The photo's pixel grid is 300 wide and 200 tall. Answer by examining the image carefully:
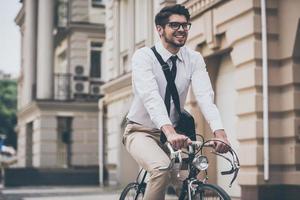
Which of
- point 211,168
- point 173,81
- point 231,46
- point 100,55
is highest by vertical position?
point 100,55

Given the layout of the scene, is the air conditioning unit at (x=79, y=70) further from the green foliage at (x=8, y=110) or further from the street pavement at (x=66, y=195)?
the green foliage at (x=8, y=110)

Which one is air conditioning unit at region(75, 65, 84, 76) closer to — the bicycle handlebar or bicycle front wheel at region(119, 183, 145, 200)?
bicycle front wheel at region(119, 183, 145, 200)

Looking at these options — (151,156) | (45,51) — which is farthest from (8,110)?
(151,156)

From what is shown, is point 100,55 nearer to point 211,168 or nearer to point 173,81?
point 211,168

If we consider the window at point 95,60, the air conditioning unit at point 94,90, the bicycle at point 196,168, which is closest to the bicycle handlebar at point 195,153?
the bicycle at point 196,168

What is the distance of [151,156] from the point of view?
409 centimetres

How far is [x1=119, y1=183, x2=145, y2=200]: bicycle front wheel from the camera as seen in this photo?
4.79m

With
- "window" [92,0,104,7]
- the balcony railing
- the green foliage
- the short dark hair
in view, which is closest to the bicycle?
the short dark hair

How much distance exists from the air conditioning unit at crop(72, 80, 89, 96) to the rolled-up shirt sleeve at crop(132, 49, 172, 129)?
22106 millimetres

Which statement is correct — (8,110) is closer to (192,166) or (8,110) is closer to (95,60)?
(95,60)

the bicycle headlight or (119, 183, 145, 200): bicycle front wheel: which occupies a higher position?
the bicycle headlight

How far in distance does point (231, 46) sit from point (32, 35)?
1838 cm

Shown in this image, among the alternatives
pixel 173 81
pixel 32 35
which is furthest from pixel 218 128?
pixel 32 35

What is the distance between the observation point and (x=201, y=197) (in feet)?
13.0
